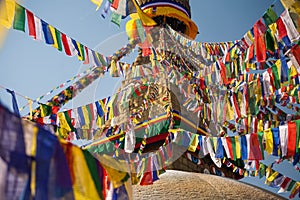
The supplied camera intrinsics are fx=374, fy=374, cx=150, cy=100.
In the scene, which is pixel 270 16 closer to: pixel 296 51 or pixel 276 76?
pixel 296 51

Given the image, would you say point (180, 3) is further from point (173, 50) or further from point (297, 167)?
point (297, 167)

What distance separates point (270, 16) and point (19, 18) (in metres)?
3.42

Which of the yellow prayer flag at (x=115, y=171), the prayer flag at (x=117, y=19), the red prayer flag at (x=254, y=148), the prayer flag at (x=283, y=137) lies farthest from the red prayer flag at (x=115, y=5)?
the yellow prayer flag at (x=115, y=171)

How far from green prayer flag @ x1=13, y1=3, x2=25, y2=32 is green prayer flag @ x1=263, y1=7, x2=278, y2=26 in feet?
11.0

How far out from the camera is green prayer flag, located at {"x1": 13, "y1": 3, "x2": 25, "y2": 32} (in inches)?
199

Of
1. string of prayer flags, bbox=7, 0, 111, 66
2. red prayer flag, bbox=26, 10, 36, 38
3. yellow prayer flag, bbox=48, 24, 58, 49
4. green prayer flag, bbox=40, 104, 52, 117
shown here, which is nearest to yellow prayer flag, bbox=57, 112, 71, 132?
green prayer flag, bbox=40, 104, 52, 117

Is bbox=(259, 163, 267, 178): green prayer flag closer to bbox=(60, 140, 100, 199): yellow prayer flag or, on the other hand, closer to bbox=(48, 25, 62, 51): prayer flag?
bbox=(48, 25, 62, 51): prayer flag

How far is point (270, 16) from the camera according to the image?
5.09 meters

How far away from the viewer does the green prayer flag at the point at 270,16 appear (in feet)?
16.5

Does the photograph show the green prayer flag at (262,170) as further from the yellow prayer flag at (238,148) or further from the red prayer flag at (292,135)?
the red prayer flag at (292,135)

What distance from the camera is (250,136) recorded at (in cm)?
538

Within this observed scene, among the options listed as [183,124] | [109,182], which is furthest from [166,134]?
[109,182]

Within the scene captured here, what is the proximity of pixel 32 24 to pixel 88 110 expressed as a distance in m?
2.29

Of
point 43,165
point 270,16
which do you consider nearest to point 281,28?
point 270,16
